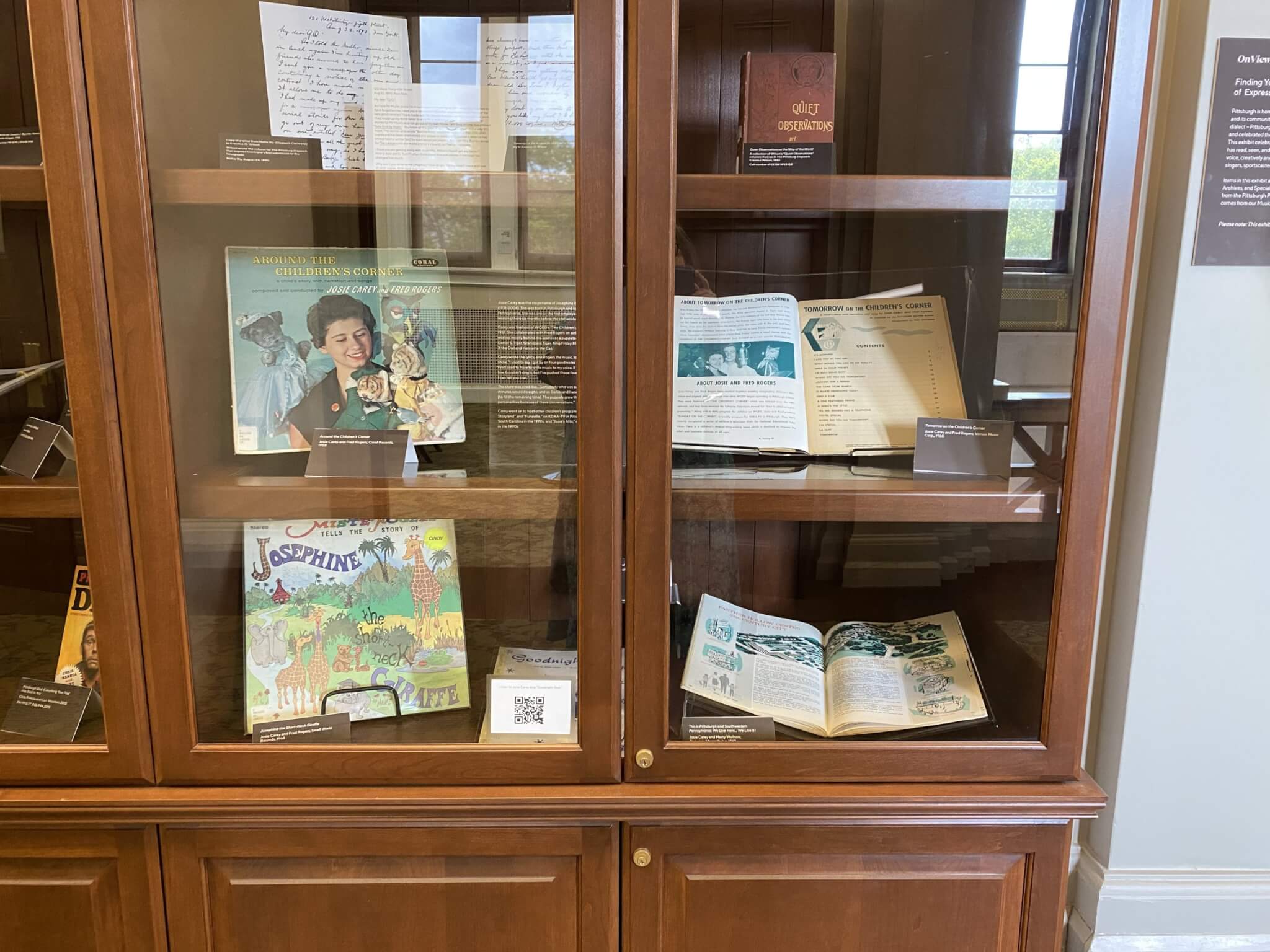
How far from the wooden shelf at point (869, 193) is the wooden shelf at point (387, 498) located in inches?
16.5

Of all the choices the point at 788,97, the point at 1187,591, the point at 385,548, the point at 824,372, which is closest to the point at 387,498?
the point at 385,548

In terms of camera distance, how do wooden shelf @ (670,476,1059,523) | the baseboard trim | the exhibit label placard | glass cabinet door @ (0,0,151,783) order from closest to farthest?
glass cabinet door @ (0,0,151,783)
wooden shelf @ (670,476,1059,523)
the exhibit label placard
the baseboard trim

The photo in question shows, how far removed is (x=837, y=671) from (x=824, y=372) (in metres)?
0.41

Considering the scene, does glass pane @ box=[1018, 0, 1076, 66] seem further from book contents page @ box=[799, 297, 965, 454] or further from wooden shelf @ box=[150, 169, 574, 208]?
wooden shelf @ box=[150, 169, 574, 208]

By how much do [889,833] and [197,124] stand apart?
118 centimetres

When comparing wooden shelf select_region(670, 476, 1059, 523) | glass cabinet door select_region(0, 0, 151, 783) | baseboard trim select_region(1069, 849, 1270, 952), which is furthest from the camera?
baseboard trim select_region(1069, 849, 1270, 952)

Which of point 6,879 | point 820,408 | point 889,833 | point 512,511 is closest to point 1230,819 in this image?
point 889,833

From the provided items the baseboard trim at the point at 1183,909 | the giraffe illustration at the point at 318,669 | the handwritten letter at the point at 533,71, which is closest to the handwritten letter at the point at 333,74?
the handwritten letter at the point at 533,71

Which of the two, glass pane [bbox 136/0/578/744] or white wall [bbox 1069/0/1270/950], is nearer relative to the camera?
glass pane [bbox 136/0/578/744]

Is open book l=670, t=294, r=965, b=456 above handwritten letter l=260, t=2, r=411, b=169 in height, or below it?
below

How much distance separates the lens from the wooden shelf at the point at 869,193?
37.0 inches

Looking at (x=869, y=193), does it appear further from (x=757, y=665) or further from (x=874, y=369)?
(x=757, y=665)

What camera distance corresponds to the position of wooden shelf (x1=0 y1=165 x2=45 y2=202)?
885 millimetres

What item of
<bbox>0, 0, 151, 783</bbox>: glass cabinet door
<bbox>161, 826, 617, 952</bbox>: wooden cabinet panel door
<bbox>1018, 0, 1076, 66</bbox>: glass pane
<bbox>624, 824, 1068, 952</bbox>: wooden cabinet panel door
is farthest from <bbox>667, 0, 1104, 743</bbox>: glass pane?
<bbox>0, 0, 151, 783</bbox>: glass cabinet door
